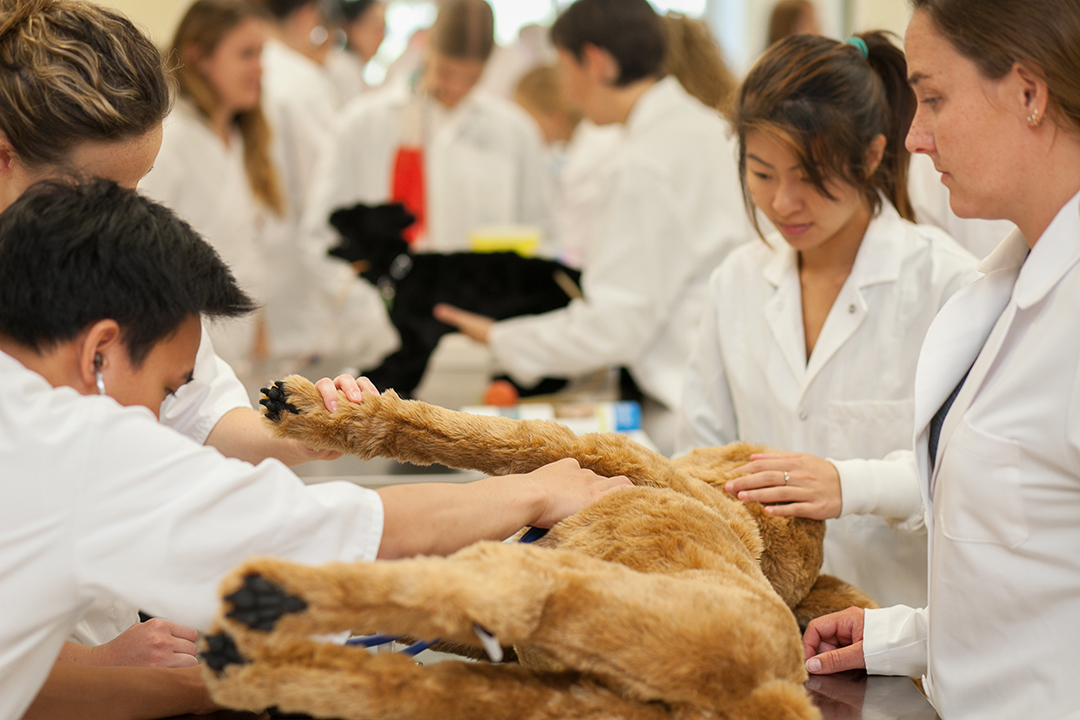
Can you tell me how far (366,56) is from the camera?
619 cm

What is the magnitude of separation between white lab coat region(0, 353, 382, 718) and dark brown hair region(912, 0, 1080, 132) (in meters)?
0.86

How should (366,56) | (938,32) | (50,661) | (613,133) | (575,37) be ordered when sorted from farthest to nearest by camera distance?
(366,56)
(613,133)
(575,37)
(938,32)
(50,661)

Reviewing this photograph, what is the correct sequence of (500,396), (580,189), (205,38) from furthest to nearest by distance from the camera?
(580,189), (205,38), (500,396)

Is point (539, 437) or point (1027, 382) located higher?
point (1027, 382)

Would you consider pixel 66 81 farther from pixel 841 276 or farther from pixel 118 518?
pixel 841 276

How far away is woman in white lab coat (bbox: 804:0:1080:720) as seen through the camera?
1.00 m

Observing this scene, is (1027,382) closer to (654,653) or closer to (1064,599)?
(1064,599)

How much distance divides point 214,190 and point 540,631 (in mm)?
3138

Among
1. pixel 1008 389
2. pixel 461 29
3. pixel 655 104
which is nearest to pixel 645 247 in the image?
pixel 655 104

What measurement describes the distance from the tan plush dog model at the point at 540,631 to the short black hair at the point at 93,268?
34 centimetres

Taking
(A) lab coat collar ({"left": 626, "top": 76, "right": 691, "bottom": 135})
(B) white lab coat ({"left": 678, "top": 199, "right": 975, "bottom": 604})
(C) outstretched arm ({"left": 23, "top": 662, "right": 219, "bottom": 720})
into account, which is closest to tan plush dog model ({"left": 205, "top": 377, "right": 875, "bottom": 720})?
(C) outstretched arm ({"left": 23, "top": 662, "right": 219, "bottom": 720})

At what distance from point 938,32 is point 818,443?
805mm

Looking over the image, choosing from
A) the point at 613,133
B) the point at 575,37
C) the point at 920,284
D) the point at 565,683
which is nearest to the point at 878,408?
the point at 920,284

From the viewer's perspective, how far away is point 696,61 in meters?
3.10
